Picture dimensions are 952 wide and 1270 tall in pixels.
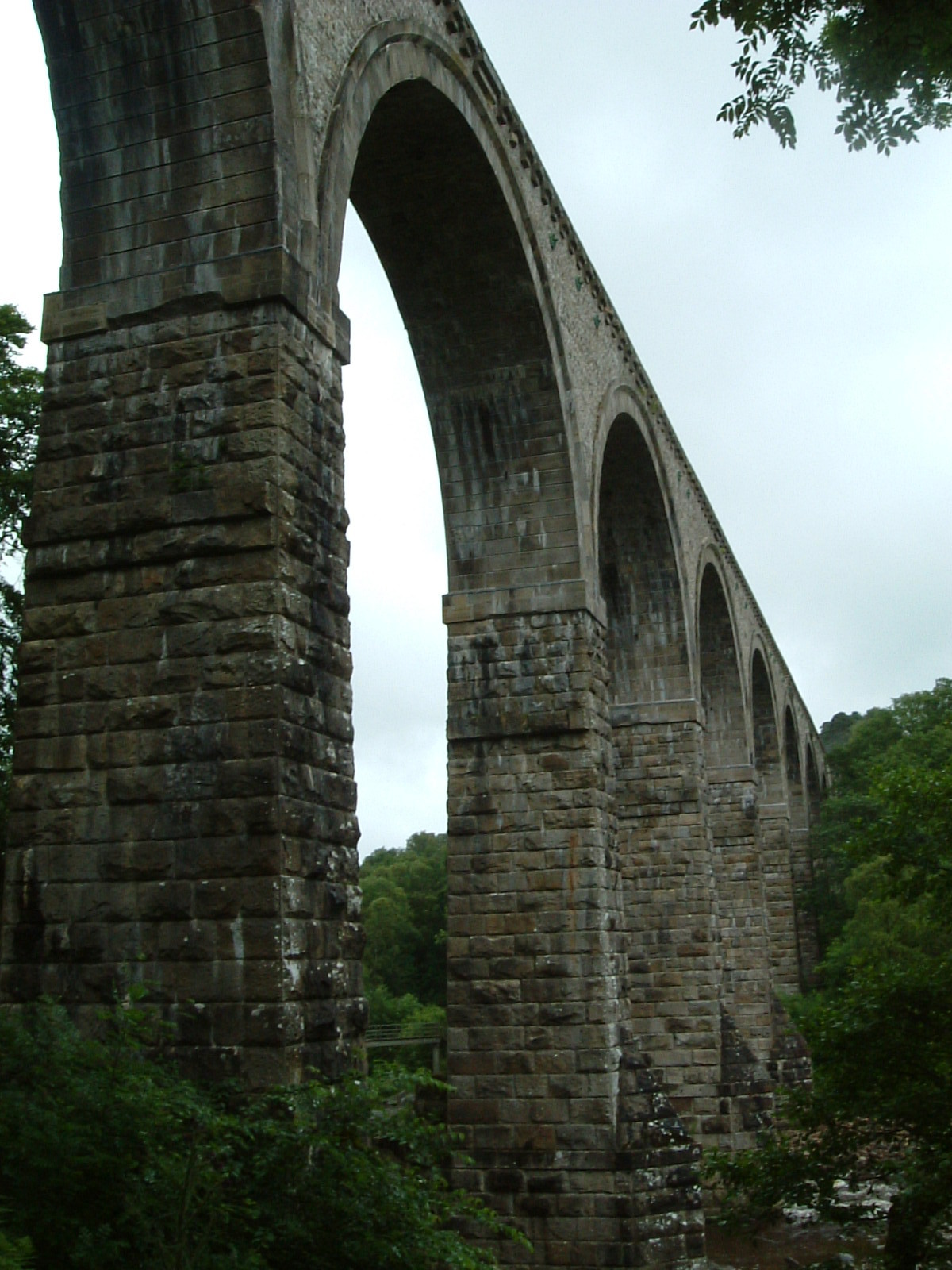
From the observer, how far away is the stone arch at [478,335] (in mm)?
10516

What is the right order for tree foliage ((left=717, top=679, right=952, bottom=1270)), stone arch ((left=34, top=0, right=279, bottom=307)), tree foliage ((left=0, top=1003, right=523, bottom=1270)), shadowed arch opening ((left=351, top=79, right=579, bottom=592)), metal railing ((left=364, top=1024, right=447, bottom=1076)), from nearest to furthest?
tree foliage ((left=0, top=1003, right=523, bottom=1270)), stone arch ((left=34, top=0, right=279, bottom=307)), tree foliage ((left=717, top=679, right=952, bottom=1270)), shadowed arch opening ((left=351, top=79, right=579, bottom=592)), metal railing ((left=364, top=1024, right=447, bottom=1076))

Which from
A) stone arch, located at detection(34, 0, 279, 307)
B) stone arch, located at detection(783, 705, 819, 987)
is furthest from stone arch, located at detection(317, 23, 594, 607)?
stone arch, located at detection(783, 705, 819, 987)

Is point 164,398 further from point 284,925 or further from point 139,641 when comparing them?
point 284,925

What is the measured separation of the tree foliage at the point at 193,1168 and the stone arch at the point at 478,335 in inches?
269

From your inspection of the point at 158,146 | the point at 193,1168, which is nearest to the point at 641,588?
the point at 158,146

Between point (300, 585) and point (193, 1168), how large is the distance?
2.69 m

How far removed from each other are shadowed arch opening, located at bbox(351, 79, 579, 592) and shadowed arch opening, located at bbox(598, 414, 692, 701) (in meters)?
4.64

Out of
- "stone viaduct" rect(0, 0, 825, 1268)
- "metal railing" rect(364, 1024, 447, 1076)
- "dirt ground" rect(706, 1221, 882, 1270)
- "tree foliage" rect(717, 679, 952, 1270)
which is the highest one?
"stone viaduct" rect(0, 0, 825, 1268)

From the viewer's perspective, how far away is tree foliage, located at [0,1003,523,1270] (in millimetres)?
4309

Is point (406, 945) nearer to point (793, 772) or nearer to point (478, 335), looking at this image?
point (793, 772)

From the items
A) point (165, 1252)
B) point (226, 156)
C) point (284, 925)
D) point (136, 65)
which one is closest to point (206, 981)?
point (284, 925)

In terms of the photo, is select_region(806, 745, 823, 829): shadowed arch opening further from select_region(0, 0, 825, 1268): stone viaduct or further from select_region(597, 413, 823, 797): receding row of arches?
select_region(0, 0, 825, 1268): stone viaduct

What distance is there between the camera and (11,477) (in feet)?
44.5

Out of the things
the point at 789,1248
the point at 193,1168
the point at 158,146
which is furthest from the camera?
the point at 789,1248
